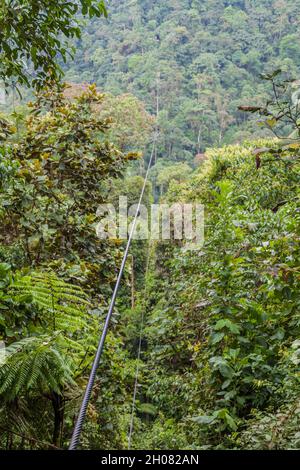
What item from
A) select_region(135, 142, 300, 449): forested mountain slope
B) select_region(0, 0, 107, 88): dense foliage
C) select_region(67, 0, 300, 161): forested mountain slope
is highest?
select_region(67, 0, 300, 161): forested mountain slope

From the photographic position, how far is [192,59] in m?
25.8

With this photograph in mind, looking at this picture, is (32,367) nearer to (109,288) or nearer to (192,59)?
(109,288)

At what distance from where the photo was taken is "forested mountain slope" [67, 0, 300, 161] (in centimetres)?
2261

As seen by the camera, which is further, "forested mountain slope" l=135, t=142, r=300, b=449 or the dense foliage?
the dense foliage

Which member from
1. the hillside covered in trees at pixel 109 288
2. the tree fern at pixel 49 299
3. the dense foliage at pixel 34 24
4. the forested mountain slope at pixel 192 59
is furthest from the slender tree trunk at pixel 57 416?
the forested mountain slope at pixel 192 59

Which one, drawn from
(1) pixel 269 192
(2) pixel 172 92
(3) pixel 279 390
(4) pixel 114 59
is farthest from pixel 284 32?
(3) pixel 279 390

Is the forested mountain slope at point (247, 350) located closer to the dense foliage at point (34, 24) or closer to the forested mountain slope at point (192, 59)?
the dense foliage at point (34, 24)

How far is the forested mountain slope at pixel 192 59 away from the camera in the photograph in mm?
22609

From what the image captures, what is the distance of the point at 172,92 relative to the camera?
920 inches

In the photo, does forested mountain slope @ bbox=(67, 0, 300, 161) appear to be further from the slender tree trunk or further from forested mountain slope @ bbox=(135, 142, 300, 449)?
the slender tree trunk

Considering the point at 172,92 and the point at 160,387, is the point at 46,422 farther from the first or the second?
the point at 172,92

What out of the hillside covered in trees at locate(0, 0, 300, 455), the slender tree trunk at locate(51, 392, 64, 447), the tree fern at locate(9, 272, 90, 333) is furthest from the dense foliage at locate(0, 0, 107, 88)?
the slender tree trunk at locate(51, 392, 64, 447)

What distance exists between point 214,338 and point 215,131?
20763 millimetres

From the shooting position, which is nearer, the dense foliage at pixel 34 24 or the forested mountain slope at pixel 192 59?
the dense foliage at pixel 34 24
